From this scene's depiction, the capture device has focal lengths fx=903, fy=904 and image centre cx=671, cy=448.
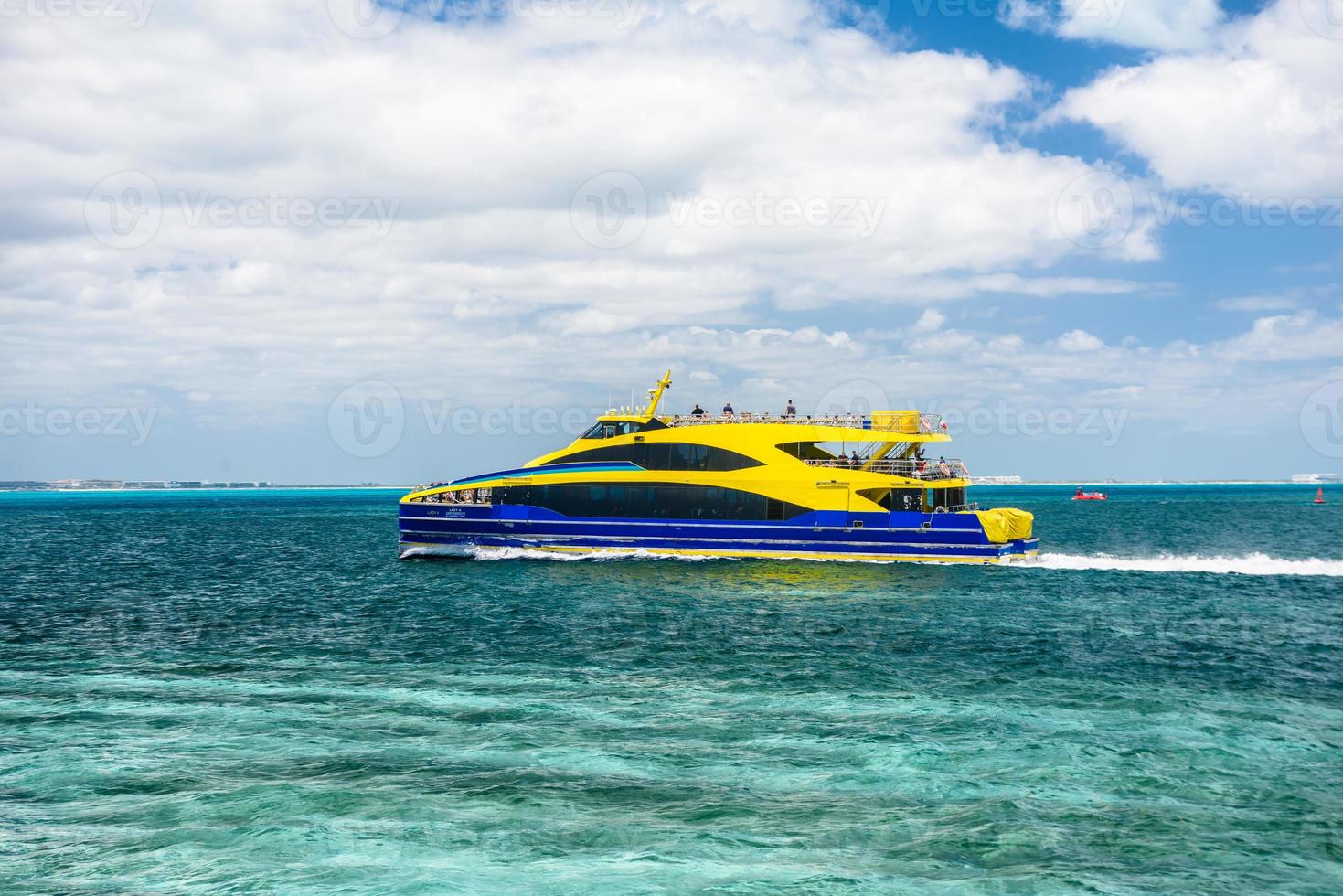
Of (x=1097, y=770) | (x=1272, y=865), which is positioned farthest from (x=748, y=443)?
(x=1272, y=865)

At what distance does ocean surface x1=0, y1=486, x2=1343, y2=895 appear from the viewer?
10672mm

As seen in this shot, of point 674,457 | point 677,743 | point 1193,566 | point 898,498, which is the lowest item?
point 677,743

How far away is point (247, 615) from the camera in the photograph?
3014cm

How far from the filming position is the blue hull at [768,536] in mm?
39250

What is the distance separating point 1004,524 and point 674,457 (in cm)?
1486

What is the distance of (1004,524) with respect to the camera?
39.7m

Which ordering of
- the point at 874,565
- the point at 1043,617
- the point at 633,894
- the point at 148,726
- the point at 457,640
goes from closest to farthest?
1. the point at 633,894
2. the point at 148,726
3. the point at 457,640
4. the point at 1043,617
5. the point at 874,565

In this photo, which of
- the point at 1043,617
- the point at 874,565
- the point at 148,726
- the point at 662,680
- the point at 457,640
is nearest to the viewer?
the point at 148,726

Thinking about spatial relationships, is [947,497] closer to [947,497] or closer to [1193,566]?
[947,497]

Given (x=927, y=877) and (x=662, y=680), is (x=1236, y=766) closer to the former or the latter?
(x=927, y=877)

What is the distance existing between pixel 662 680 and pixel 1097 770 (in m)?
8.97

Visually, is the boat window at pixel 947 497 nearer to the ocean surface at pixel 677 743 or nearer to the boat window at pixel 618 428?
the ocean surface at pixel 677 743

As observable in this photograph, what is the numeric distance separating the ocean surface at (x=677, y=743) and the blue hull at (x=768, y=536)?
650 centimetres

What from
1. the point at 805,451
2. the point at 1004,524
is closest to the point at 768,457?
the point at 805,451
